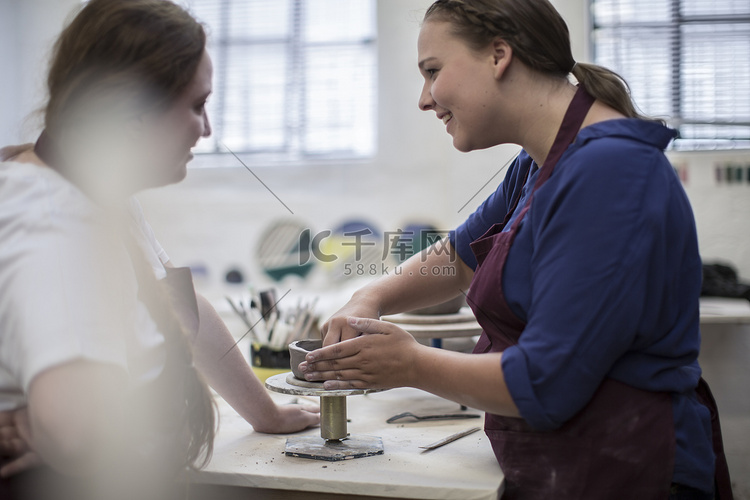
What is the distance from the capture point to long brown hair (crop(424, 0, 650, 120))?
0.91m

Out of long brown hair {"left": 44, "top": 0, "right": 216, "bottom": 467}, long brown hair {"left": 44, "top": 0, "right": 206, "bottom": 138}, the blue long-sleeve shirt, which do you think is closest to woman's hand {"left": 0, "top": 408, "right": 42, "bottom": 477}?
long brown hair {"left": 44, "top": 0, "right": 216, "bottom": 467}

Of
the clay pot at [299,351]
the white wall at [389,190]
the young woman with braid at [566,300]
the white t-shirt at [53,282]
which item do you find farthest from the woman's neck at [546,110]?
the white wall at [389,190]

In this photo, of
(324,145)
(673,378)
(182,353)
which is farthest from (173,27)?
(324,145)

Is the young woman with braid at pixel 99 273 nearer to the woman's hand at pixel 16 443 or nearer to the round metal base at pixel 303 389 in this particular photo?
the woman's hand at pixel 16 443

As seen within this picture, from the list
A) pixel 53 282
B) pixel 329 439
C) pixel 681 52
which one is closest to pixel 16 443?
pixel 53 282

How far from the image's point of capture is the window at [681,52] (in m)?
2.51

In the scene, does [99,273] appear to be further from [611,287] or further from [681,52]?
[681,52]

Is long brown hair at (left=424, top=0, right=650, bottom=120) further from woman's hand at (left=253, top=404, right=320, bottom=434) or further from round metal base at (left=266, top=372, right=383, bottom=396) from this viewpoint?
woman's hand at (left=253, top=404, right=320, bottom=434)

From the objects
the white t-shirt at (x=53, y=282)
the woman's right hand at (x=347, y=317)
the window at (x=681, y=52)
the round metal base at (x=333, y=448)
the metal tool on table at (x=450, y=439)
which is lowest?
the metal tool on table at (x=450, y=439)

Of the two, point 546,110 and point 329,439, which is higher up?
point 546,110

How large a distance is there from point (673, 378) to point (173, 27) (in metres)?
0.74

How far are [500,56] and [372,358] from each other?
1.54 ft

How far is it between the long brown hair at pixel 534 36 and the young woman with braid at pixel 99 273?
391 millimetres

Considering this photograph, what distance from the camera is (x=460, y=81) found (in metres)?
0.95
